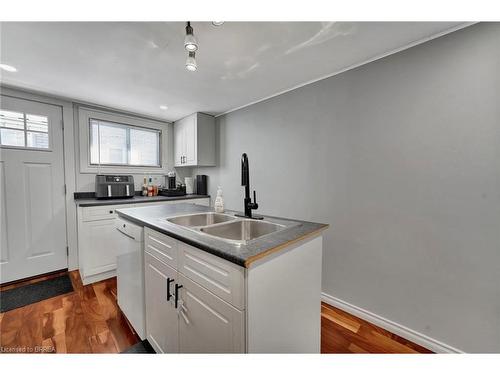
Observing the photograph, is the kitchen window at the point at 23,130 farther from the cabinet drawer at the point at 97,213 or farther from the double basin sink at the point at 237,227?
the double basin sink at the point at 237,227

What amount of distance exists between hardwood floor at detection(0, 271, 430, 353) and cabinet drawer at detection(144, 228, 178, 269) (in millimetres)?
782

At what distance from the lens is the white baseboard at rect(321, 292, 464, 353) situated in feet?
4.44

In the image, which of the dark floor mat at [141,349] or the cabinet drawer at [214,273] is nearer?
the cabinet drawer at [214,273]

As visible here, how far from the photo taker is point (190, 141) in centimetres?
308

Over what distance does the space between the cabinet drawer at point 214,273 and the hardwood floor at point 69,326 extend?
1.01 metres

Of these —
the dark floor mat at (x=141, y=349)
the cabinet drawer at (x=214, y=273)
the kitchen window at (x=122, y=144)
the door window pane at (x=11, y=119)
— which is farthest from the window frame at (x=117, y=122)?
the cabinet drawer at (x=214, y=273)

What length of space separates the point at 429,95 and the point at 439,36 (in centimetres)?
37

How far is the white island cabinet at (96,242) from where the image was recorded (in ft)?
7.34

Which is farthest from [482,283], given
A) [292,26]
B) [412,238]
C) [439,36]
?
[292,26]

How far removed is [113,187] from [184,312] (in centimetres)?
226

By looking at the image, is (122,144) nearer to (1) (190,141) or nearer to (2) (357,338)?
(1) (190,141)
